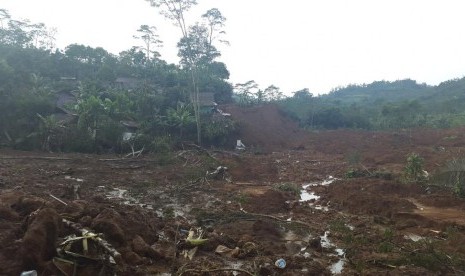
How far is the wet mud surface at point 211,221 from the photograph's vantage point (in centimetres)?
607

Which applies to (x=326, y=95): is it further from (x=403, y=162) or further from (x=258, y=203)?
(x=258, y=203)

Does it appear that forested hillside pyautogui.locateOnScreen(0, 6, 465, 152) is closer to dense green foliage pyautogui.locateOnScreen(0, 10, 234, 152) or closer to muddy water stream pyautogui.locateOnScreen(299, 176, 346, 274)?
dense green foliage pyautogui.locateOnScreen(0, 10, 234, 152)

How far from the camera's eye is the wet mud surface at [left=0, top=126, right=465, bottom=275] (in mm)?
6070

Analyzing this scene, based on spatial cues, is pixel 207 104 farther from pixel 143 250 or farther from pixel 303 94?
pixel 143 250

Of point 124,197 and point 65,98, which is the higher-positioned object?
point 65,98

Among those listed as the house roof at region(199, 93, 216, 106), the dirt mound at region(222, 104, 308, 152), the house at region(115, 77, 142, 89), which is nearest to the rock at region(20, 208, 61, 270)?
the dirt mound at region(222, 104, 308, 152)

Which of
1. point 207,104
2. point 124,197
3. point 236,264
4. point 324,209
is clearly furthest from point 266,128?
point 236,264

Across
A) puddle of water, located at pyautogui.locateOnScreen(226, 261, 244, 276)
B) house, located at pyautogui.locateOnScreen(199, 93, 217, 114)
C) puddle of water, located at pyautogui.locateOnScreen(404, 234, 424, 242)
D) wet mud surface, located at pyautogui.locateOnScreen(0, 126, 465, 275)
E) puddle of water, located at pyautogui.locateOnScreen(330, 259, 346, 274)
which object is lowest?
puddle of water, located at pyautogui.locateOnScreen(330, 259, 346, 274)

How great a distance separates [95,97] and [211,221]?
59.7 feet

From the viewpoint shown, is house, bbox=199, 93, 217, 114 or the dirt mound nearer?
the dirt mound

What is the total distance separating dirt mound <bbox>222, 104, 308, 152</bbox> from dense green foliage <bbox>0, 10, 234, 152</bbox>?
270 cm

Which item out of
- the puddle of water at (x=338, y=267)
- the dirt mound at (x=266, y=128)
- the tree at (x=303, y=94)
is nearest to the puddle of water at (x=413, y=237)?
the puddle of water at (x=338, y=267)

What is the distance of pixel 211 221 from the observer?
9.88 m

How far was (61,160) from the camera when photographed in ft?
57.6
